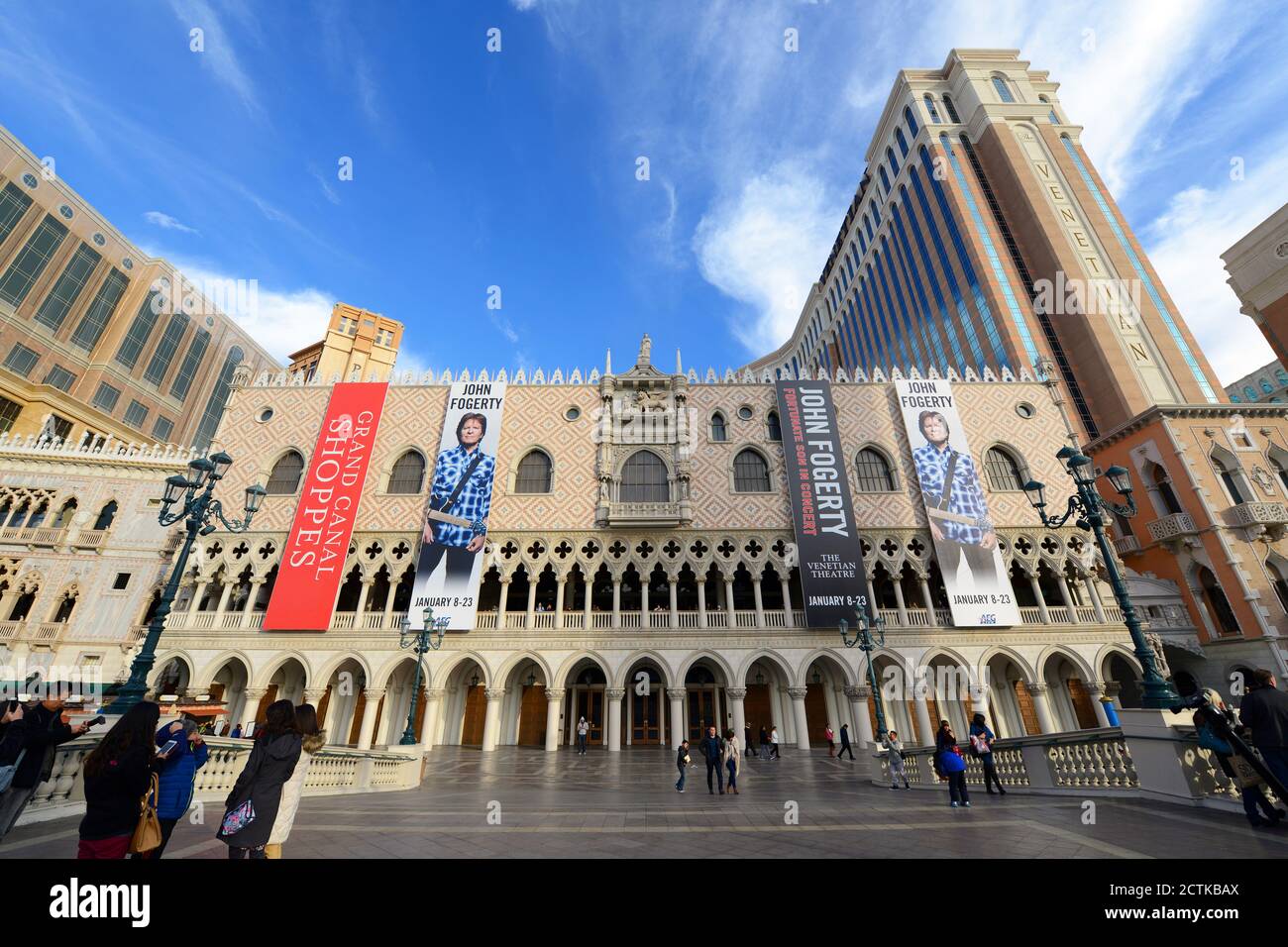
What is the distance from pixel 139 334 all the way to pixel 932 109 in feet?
204

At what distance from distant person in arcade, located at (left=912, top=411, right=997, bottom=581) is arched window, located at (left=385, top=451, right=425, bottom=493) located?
20964 mm

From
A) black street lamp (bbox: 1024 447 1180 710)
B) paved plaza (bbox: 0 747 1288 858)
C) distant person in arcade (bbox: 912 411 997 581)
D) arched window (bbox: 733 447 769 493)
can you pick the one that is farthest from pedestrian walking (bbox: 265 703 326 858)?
distant person in arcade (bbox: 912 411 997 581)

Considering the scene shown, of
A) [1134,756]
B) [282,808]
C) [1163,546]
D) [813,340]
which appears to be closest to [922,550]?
[1163,546]

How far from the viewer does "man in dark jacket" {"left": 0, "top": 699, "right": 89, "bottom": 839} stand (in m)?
4.44

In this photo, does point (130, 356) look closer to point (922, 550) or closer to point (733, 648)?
point (733, 648)

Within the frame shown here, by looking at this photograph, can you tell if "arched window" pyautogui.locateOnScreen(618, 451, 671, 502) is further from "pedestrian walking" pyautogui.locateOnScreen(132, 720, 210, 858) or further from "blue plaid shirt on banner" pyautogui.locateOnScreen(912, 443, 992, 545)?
"pedestrian walking" pyautogui.locateOnScreen(132, 720, 210, 858)

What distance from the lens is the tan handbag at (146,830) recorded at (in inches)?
132

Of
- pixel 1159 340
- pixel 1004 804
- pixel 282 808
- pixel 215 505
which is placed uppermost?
pixel 1159 340

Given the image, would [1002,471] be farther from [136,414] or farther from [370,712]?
[136,414]

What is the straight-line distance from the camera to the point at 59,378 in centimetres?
3073

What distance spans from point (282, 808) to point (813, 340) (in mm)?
64671
